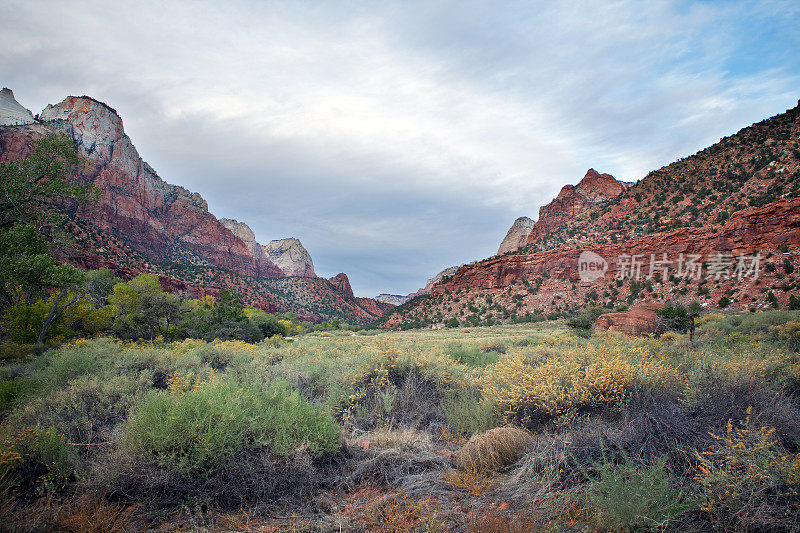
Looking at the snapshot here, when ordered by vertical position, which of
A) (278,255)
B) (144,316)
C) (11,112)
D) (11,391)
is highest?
(11,112)

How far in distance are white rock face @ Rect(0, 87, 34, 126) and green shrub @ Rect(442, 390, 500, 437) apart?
12017 cm

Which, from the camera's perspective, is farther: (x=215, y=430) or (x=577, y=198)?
(x=577, y=198)

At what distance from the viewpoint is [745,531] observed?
7.73 feet

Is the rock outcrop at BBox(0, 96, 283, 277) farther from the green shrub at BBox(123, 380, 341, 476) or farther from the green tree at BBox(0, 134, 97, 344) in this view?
the green shrub at BBox(123, 380, 341, 476)

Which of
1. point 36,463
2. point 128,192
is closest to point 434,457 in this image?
point 36,463

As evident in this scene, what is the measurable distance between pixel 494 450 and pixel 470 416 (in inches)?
43.7

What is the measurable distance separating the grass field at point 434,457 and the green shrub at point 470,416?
0.10 feet

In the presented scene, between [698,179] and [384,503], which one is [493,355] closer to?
[384,503]

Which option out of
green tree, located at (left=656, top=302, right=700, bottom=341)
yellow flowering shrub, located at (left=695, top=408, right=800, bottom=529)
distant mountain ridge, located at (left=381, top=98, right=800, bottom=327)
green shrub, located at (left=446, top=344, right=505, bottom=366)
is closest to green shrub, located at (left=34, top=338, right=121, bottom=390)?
green shrub, located at (left=446, top=344, right=505, bottom=366)

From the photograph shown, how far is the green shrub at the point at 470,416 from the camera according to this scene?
481 cm

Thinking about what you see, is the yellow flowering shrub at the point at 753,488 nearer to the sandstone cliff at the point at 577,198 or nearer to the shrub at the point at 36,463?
the shrub at the point at 36,463

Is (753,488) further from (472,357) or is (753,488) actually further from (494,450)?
(472,357)

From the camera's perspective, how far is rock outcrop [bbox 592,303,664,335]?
1571 cm

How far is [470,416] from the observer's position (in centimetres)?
503
